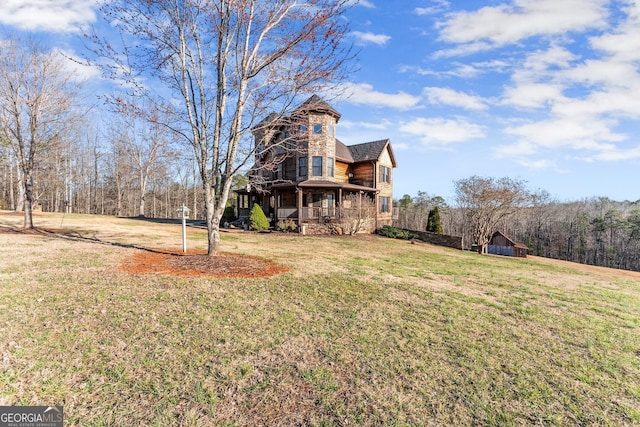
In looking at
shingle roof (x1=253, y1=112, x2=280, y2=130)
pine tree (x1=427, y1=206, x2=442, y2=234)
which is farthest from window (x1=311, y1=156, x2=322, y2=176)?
shingle roof (x1=253, y1=112, x2=280, y2=130)

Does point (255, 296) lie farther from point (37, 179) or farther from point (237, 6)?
point (37, 179)

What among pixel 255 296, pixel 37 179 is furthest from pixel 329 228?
pixel 37 179

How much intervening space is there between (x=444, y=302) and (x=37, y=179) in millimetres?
31834

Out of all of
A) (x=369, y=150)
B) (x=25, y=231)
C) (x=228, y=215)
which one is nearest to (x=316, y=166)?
(x=369, y=150)

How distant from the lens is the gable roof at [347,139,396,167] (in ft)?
79.1

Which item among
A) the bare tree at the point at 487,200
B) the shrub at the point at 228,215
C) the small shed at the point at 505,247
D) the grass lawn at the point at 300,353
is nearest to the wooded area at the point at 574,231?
the small shed at the point at 505,247

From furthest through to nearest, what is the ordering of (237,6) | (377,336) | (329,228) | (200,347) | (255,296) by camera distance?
(329,228)
(237,6)
(255,296)
(377,336)
(200,347)

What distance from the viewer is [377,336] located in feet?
14.0

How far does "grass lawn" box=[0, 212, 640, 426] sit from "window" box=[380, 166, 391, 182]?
1908 cm

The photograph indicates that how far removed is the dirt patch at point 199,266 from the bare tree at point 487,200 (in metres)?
21.6

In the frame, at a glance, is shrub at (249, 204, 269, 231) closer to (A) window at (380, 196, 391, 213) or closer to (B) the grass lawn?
(A) window at (380, 196, 391, 213)

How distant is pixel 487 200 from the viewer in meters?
23.7

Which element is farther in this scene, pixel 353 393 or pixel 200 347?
pixel 200 347

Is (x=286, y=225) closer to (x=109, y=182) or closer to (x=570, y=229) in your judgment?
(x=109, y=182)
